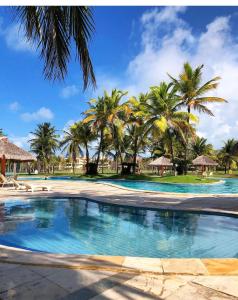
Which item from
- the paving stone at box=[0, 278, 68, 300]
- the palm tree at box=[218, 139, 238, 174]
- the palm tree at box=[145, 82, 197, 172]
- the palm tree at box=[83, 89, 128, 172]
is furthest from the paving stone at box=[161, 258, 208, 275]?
the palm tree at box=[218, 139, 238, 174]

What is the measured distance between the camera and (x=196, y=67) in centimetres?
2405

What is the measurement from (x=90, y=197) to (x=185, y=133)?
14.9 meters

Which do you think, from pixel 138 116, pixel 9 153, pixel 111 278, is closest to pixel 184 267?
pixel 111 278

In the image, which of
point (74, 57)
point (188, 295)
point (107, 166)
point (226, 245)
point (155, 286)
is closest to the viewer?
point (188, 295)

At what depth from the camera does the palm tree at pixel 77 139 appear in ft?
101

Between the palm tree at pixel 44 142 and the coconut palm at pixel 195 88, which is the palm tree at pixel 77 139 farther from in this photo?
the coconut palm at pixel 195 88

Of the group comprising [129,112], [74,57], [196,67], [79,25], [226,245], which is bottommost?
[226,245]

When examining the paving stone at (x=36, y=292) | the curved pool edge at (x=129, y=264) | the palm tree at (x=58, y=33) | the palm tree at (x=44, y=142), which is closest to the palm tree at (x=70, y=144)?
the palm tree at (x=44, y=142)

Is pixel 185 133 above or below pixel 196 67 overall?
below

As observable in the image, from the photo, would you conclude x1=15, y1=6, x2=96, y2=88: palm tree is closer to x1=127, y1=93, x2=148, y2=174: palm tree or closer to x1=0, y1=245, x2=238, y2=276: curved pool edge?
x1=0, y1=245, x2=238, y2=276: curved pool edge

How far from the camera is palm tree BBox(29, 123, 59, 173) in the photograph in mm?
40344

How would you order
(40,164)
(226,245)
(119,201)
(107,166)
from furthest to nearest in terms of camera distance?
(107,166), (40,164), (119,201), (226,245)

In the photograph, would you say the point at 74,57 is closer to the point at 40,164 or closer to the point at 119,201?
the point at 119,201
